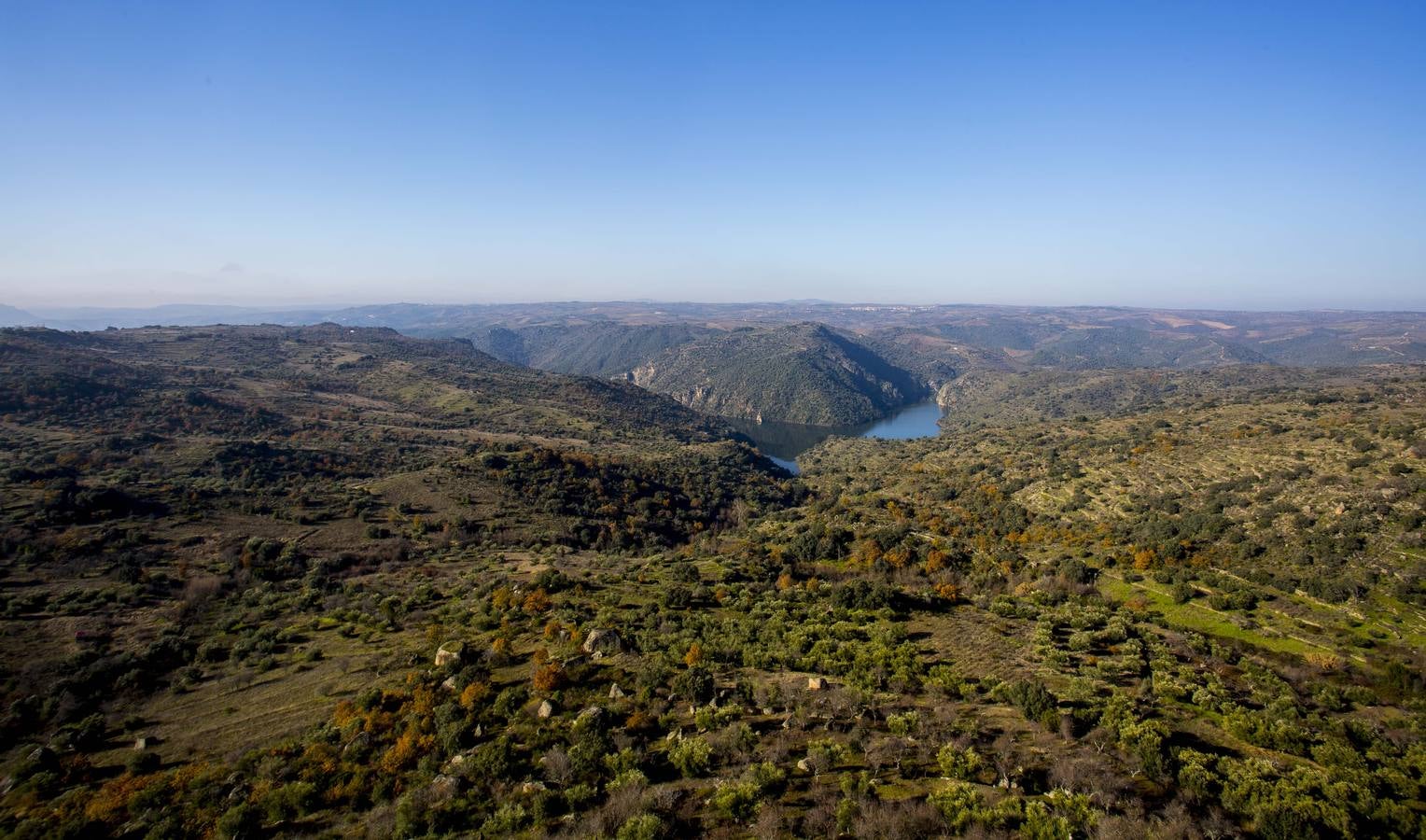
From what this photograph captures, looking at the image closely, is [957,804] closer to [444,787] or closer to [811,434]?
[444,787]

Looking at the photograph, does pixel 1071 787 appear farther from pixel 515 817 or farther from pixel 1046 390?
pixel 1046 390

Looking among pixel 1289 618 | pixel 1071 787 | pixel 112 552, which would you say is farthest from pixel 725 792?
pixel 112 552

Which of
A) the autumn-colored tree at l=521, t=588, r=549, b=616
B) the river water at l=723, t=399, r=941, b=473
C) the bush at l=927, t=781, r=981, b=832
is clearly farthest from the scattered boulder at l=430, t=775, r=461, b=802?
the river water at l=723, t=399, r=941, b=473

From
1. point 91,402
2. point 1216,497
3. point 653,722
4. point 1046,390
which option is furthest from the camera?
point 1046,390

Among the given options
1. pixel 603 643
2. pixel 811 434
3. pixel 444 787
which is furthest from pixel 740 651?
pixel 811 434

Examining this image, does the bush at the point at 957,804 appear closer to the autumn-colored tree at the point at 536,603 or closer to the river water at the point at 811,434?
the autumn-colored tree at the point at 536,603

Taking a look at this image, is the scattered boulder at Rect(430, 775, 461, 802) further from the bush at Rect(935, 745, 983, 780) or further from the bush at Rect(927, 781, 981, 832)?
the bush at Rect(935, 745, 983, 780)

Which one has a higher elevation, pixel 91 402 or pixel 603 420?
pixel 91 402
